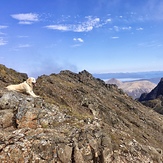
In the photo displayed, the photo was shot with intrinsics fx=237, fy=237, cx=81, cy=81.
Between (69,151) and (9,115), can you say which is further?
(9,115)

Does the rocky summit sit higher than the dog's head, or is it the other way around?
the dog's head

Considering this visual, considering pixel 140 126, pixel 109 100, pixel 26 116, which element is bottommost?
pixel 140 126

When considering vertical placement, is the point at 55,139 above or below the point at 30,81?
below

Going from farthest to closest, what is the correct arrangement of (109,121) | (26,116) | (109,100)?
(109,100) < (109,121) < (26,116)

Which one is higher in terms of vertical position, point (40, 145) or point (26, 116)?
point (26, 116)

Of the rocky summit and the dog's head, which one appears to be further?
the dog's head

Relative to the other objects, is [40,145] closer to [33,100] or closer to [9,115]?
[9,115]

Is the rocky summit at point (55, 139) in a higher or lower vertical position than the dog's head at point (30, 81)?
lower

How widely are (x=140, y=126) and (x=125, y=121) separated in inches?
181

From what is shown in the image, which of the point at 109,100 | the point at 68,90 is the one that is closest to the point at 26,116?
the point at 68,90

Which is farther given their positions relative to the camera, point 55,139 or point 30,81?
point 30,81

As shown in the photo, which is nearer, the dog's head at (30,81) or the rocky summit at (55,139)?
the rocky summit at (55,139)

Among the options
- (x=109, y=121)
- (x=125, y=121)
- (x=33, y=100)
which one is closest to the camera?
(x=33, y=100)

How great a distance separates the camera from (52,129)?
18734 millimetres
